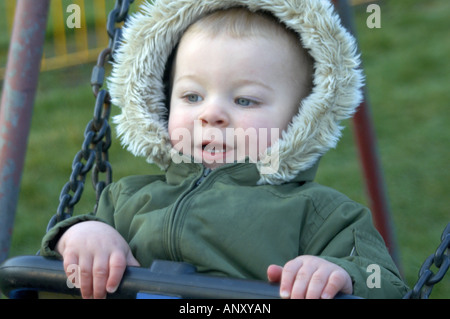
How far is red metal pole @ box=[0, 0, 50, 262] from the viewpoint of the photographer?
4.93 feet

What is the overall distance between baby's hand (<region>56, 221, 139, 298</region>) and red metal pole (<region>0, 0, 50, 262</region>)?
33 cm

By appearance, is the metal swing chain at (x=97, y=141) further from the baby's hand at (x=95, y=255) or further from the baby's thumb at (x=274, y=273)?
the baby's thumb at (x=274, y=273)

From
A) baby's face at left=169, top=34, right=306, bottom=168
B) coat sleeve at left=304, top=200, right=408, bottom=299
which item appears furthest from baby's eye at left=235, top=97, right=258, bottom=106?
coat sleeve at left=304, top=200, right=408, bottom=299

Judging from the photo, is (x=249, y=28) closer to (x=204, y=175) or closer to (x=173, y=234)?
(x=204, y=175)

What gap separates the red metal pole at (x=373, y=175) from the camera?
224 centimetres

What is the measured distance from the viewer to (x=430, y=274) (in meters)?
1.07

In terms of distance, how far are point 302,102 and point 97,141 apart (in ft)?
1.46

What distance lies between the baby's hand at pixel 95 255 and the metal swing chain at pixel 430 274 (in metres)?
0.45

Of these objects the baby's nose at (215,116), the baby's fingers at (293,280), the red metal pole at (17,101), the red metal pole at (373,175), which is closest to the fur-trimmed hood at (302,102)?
the baby's nose at (215,116)

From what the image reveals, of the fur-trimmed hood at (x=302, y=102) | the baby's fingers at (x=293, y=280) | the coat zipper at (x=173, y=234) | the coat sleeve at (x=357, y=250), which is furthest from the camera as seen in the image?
the fur-trimmed hood at (x=302, y=102)

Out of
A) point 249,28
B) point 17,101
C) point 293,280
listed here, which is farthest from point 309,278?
point 17,101

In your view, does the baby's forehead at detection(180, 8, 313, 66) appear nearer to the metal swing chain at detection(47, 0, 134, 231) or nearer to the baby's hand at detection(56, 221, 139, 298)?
the metal swing chain at detection(47, 0, 134, 231)
